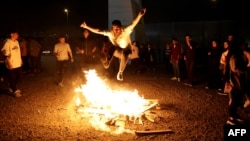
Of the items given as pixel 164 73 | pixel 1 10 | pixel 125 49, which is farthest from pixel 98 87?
pixel 1 10

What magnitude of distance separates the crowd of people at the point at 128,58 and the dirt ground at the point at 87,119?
0.57m

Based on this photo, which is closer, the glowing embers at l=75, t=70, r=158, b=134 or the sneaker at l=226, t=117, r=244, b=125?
the sneaker at l=226, t=117, r=244, b=125

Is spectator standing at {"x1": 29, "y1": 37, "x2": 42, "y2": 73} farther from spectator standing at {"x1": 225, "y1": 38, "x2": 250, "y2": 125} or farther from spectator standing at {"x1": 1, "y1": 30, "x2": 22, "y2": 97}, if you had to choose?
spectator standing at {"x1": 225, "y1": 38, "x2": 250, "y2": 125}

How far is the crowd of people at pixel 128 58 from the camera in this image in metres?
6.99

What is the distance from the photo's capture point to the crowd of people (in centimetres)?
699

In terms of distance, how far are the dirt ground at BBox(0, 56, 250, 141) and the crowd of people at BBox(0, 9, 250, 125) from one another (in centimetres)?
57

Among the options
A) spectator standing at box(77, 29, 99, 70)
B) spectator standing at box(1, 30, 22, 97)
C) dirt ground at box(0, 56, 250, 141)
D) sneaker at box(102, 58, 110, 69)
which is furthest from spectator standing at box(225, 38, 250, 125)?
spectator standing at box(1, 30, 22, 97)

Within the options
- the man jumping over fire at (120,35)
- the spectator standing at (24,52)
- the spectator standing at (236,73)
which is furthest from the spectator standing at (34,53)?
the spectator standing at (236,73)

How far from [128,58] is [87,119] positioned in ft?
9.06

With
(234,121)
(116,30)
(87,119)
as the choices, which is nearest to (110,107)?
(87,119)

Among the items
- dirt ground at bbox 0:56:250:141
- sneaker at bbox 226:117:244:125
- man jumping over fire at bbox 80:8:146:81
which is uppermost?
man jumping over fire at bbox 80:8:146:81

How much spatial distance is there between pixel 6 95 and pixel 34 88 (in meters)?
1.47

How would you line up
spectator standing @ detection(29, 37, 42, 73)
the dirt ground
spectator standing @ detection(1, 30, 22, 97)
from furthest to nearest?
spectator standing @ detection(29, 37, 42, 73), spectator standing @ detection(1, 30, 22, 97), the dirt ground

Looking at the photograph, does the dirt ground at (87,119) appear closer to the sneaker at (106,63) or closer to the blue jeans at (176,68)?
the blue jeans at (176,68)
